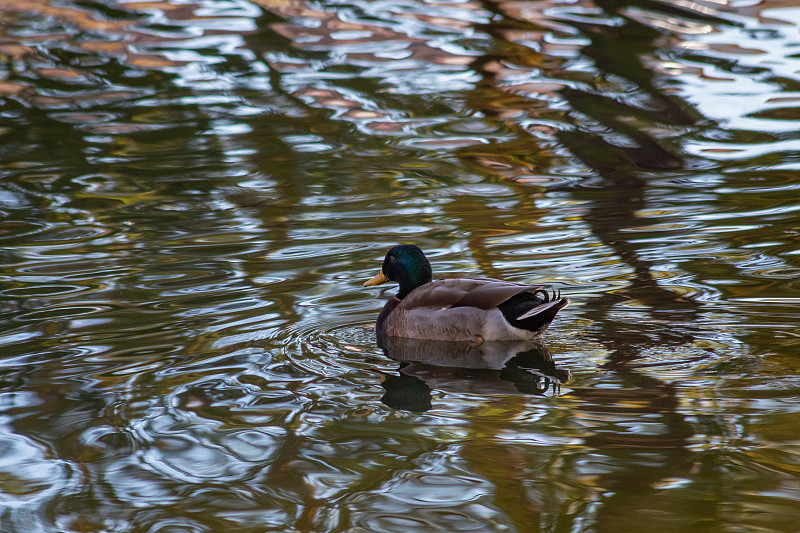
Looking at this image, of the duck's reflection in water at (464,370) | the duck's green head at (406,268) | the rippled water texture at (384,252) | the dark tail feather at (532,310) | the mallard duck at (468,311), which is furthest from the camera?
the duck's green head at (406,268)

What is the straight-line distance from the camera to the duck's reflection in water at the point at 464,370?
243 inches

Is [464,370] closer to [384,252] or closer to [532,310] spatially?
[532,310]

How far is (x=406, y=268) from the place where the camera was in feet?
25.4

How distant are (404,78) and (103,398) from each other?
33.6 ft

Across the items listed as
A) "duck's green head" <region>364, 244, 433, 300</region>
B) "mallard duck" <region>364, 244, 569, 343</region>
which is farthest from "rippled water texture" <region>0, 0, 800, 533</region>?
"duck's green head" <region>364, 244, 433, 300</region>

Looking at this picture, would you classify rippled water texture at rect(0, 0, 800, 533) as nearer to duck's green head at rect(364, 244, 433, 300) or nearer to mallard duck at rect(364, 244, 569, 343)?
mallard duck at rect(364, 244, 569, 343)

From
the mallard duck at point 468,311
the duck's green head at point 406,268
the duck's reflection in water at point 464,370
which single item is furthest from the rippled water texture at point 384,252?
the duck's green head at point 406,268

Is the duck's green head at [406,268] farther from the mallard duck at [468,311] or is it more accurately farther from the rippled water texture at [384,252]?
the rippled water texture at [384,252]

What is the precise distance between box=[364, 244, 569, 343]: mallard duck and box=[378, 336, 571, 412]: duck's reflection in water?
7 centimetres

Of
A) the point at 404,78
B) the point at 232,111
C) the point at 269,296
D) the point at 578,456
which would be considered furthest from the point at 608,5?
the point at 578,456

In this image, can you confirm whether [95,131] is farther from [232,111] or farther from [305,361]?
[305,361]

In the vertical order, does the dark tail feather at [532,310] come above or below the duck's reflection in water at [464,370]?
above

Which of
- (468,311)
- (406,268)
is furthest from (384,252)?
(468,311)

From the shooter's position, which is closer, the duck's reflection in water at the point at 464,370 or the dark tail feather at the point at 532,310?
the duck's reflection in water at the point at 464,370
